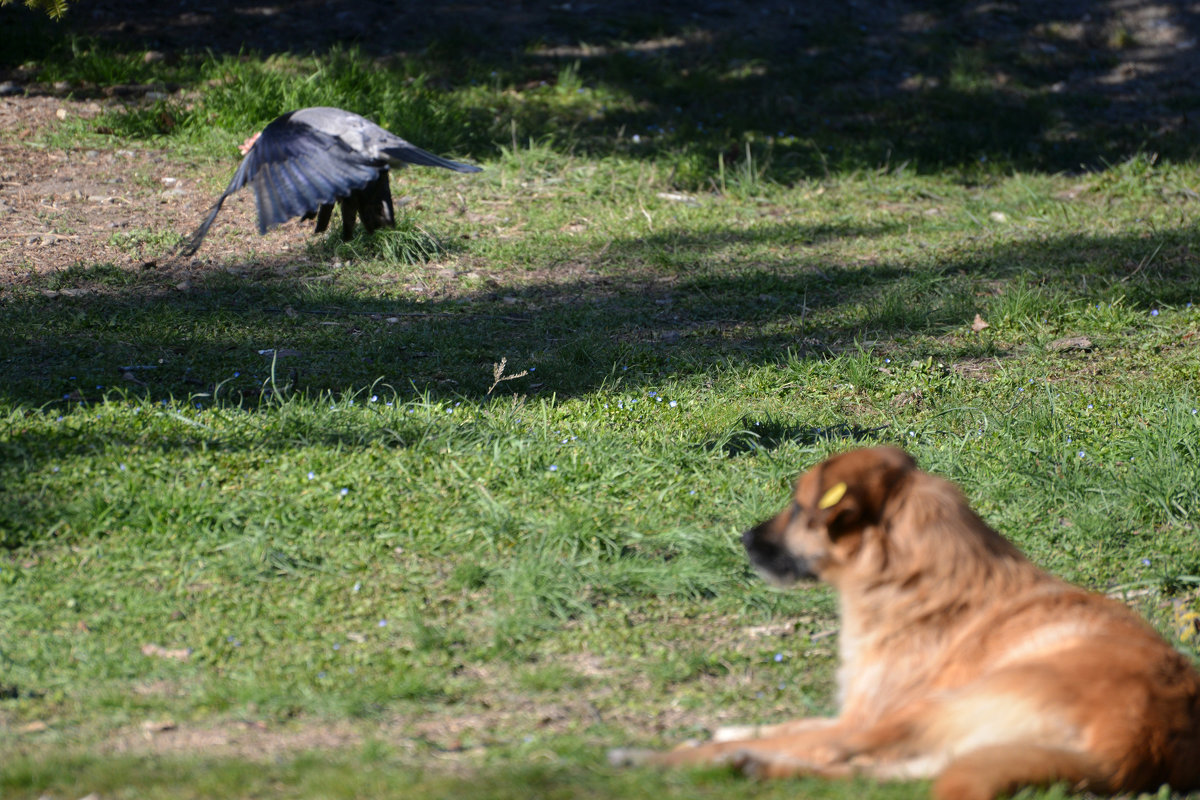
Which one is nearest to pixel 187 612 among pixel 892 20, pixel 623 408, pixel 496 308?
pixel 623 408

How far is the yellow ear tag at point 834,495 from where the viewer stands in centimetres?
304

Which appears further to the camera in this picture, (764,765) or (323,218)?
(323,218)

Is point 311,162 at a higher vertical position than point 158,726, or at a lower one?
higher

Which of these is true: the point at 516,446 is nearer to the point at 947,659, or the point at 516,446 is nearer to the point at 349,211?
the point at 947,659

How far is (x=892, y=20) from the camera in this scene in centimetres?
1312

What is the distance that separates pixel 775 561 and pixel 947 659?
1.68 feet

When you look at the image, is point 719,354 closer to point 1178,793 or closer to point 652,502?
point 652,502

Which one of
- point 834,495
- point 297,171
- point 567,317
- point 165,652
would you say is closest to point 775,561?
point 834,495

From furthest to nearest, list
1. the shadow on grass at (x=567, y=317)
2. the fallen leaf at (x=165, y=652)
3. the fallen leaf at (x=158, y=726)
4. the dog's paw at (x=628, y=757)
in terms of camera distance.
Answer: the shadow on grass at (x=567, y=317) → the fallen leaf at (x=165, y=652) → the fallen leaf at (x=158, y=726) → the dog's paw at (x=628, y=757)

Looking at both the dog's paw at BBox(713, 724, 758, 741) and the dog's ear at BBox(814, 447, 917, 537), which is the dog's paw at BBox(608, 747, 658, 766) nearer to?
the dog's paw at BBox(713, 724, 758, 741)

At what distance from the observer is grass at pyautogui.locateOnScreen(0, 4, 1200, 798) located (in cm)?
359

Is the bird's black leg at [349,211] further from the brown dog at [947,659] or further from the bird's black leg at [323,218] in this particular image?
the brown dog at [947,659]

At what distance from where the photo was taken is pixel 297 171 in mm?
6578

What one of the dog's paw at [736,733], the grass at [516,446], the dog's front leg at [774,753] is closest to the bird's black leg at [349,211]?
the grass at [516,446]
